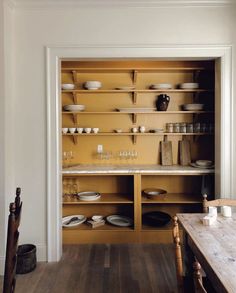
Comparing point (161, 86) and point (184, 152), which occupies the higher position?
point (161, 86)

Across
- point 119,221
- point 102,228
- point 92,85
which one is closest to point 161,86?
point 92,85

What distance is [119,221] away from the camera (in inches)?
148

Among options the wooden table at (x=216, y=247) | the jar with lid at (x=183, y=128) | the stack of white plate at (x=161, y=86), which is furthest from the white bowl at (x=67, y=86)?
the wooden table at (x=216, y=247)

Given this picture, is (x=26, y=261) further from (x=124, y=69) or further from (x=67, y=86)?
(x=124, y=69)

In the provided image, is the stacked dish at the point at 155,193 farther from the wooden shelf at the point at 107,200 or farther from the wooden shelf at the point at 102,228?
the wooden shelf at the point at 102,228

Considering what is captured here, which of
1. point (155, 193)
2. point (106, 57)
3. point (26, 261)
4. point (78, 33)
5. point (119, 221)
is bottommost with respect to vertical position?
point (26, 261)

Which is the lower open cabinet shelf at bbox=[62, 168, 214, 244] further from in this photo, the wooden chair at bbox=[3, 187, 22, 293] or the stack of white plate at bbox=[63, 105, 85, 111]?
the wooden chair at bbox=[3, 187, 22, 293]

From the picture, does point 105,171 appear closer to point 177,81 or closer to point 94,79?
point 94,79

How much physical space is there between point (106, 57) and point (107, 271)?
2.19 meters

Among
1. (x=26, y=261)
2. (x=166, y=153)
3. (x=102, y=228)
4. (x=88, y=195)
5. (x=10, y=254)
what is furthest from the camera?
(x=166, y=153)

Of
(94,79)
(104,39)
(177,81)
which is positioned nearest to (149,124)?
(177,81)

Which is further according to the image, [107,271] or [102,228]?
[102,228]

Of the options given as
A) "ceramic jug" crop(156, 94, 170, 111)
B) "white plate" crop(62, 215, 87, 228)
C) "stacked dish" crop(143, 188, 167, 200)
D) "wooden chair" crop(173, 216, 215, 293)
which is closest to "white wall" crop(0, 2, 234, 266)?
"ceramic jug" crop(156, 94, 170, 111)

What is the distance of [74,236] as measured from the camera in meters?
3.56
